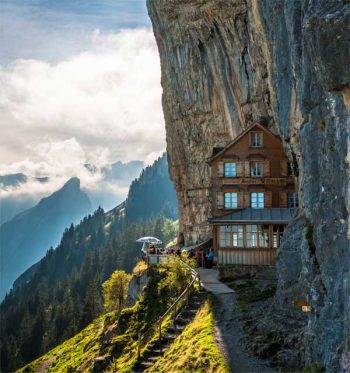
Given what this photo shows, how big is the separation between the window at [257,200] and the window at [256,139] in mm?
4598

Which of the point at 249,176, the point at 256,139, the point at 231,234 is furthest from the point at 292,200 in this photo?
the point at 231,234

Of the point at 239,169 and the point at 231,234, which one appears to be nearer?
the point at 231,234

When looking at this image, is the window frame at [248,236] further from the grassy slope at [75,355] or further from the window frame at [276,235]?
the grassy slope at [75,355]

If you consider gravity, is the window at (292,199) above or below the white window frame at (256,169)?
below

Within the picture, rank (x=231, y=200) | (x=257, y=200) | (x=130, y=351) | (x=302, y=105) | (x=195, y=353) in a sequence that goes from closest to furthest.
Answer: (x=302, y=105), (x=195, y=353), (x=130, y=351), (x=231, y=200), (x=257, y=200)

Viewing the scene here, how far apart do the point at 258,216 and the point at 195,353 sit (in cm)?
1977

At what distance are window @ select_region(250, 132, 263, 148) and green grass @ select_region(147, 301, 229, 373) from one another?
21.9 m

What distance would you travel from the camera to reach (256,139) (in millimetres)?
51719

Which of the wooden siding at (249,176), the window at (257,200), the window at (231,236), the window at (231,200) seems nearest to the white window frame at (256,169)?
the wooden siding at (249,176)

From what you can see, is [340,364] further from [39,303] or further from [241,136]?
[39,303]

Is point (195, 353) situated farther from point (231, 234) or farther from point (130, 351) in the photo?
point (231, 234)

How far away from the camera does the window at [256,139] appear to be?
5153cm

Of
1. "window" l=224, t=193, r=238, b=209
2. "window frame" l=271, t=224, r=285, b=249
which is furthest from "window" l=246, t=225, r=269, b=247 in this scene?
"window" l=224, t=193, r=238, b=209

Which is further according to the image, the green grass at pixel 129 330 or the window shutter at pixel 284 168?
the window shutter at pixel 284 168
